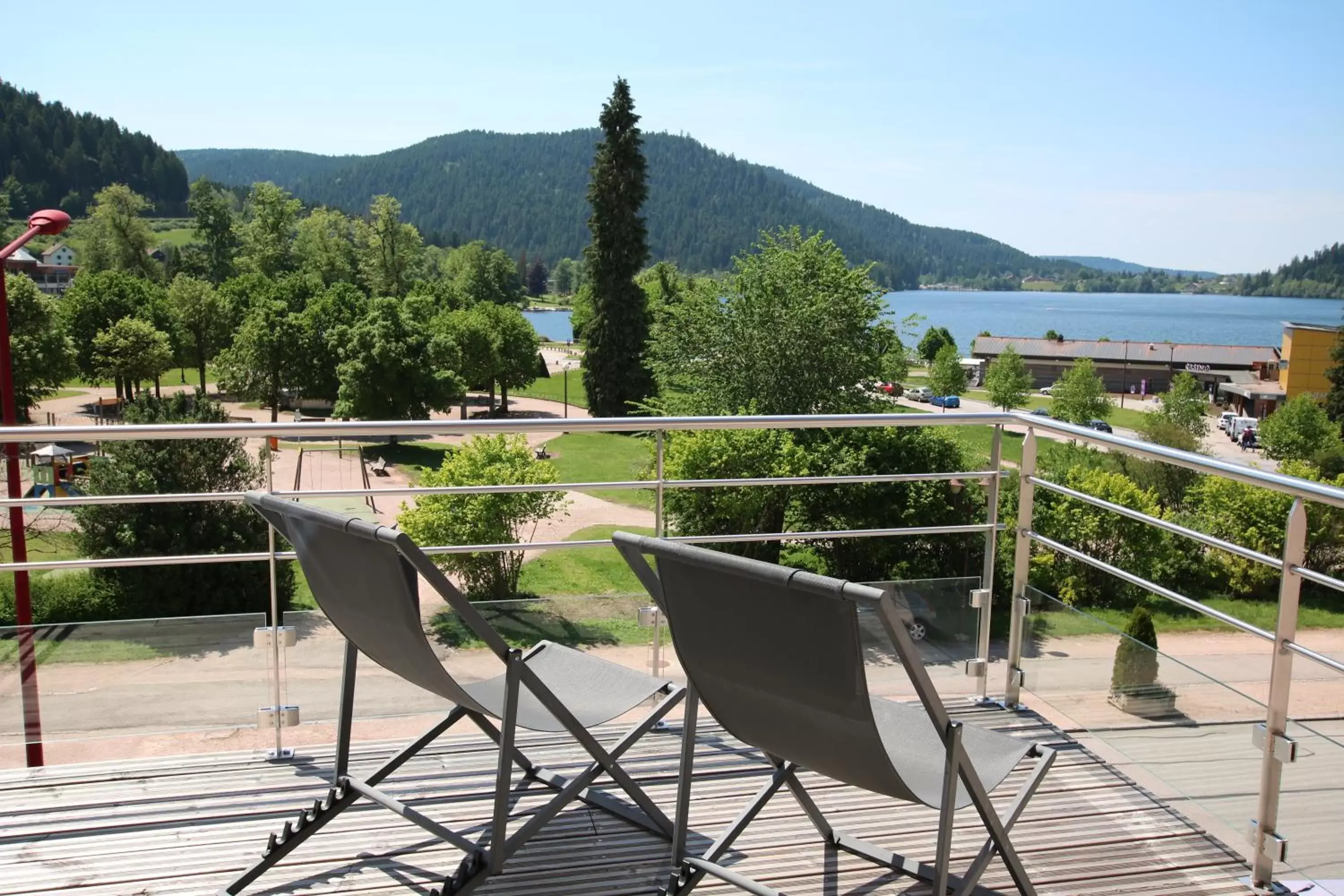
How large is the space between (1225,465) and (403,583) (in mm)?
2200

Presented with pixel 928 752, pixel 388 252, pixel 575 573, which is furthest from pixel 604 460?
pixel 928 752

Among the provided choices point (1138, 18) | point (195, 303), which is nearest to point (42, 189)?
point (195, 303)

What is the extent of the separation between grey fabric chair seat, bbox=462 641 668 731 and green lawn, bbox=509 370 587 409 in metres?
60.5

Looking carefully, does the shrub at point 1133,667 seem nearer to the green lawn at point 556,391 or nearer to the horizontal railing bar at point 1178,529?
the horizontal railing bar at point 1178,529

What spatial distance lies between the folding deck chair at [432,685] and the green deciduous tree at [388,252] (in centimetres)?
7689

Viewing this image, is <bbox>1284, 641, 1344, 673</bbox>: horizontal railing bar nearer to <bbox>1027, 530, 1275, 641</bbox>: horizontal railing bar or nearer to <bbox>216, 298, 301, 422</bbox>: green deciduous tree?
<bbox>1027, 530, 1275, 641</bbox>: horizontal railing bar

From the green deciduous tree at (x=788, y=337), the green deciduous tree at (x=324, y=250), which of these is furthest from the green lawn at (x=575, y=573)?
the green deciduous tree at (x=324, y=250)

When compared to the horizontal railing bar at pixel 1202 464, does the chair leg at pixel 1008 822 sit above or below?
below

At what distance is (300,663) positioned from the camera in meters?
3.41

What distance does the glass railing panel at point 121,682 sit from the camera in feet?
10.5

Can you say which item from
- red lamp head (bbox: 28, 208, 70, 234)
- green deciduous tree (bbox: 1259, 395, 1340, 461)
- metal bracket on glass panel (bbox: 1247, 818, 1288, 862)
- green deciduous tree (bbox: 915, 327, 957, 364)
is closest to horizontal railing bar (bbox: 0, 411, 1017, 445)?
metal bracket on glass panel (bbox: 1247, 818, 1288, 862)

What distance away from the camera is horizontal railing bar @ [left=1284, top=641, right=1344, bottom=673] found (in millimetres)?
2383

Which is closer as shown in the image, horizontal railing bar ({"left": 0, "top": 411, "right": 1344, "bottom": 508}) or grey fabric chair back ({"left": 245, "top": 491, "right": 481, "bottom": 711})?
grey fabric chair back ({"left": 245, "top": 491, "right": 481, "bottom": 711})

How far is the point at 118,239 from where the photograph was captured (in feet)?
243
